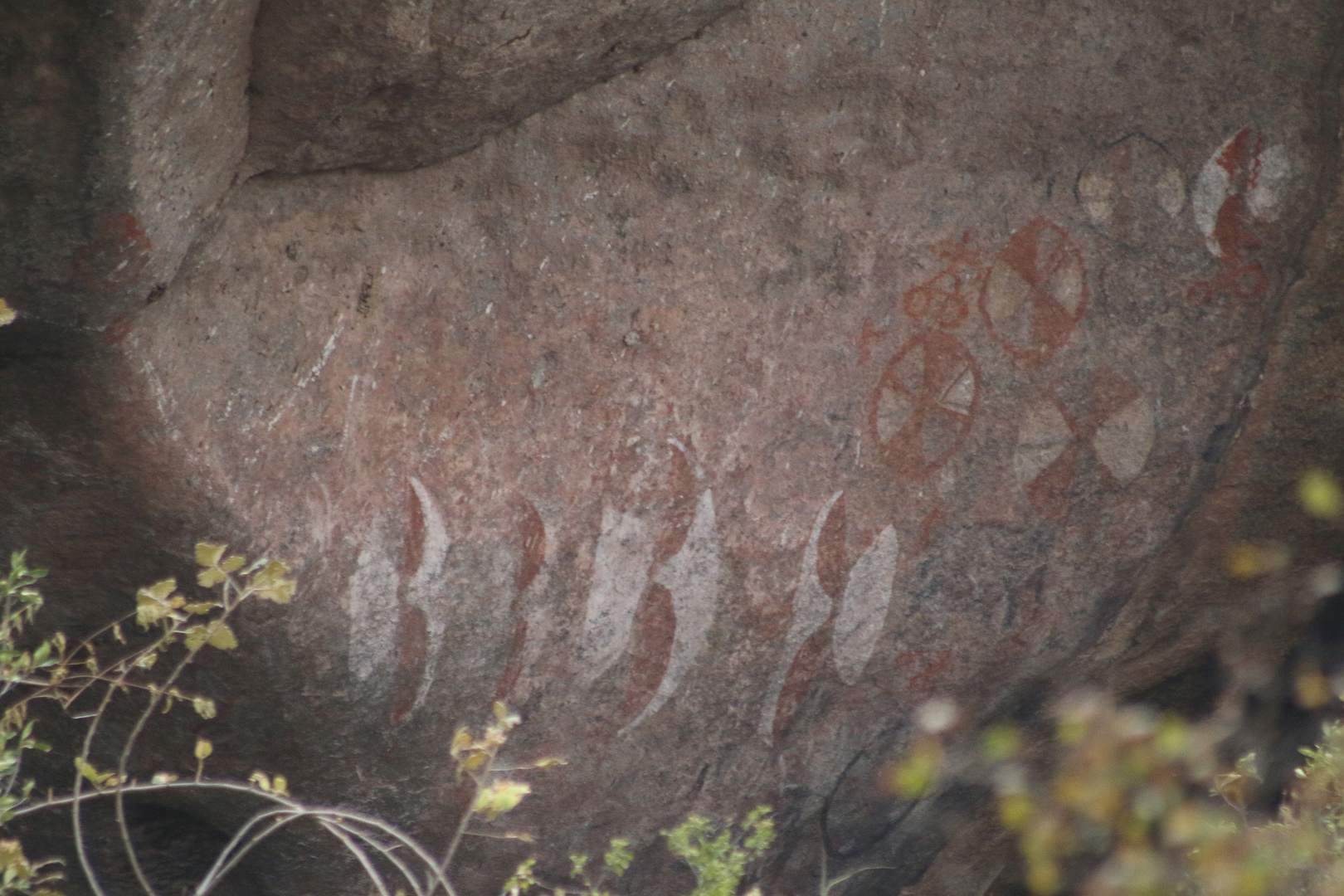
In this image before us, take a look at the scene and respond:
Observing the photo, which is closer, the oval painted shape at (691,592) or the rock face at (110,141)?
the rock face at (110,141)

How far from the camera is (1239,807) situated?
6.13ft

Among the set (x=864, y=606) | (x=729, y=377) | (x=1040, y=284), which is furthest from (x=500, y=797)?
(x=1040, y=284)

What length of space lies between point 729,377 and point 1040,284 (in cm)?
63

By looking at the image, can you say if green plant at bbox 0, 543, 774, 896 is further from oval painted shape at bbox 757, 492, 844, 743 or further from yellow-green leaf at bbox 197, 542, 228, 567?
oval painted shape at bbox 757, 492, 844, 743

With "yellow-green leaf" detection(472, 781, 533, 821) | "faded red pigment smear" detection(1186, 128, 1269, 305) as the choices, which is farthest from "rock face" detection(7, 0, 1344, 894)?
"yellow-green leaf" detection(472, 781, 533, 821)

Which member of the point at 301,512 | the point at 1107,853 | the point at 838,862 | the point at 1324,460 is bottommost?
the point at 1107,853

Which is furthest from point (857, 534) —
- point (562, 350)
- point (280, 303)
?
point (280, 303)

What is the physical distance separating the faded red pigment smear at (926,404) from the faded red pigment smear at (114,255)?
50.6 inches

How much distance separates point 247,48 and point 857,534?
136cm

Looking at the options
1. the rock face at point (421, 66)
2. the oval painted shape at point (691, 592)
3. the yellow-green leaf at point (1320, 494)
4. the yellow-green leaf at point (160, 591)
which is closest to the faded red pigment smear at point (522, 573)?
the oval painted shape at point (691, 592)

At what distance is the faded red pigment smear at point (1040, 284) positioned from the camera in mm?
2244

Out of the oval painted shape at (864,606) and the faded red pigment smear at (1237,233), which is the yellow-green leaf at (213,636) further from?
the faded red pigment smear at (1237,233)

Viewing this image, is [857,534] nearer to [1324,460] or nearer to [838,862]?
[838,862]

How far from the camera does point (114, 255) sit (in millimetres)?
1503
